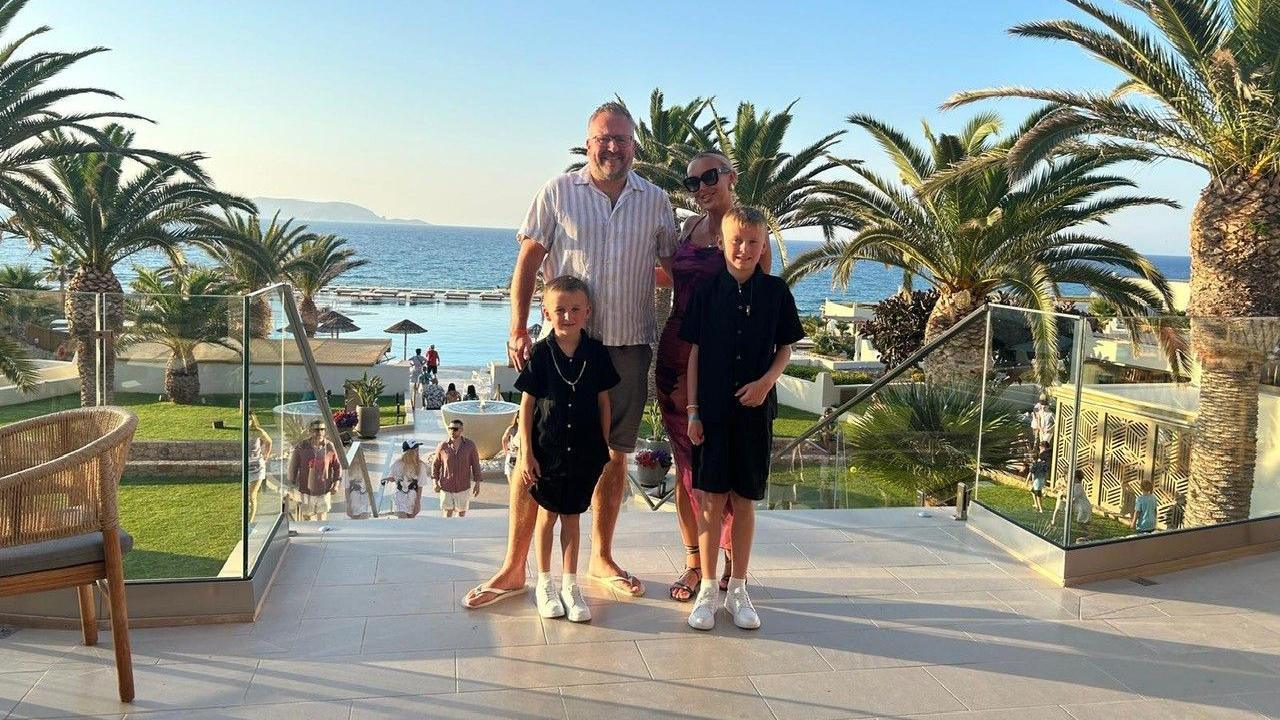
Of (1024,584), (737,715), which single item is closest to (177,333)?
(737,715)

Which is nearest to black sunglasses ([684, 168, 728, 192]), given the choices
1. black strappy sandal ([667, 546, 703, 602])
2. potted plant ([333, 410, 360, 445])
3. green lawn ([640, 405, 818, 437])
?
black strappy sandal ([667, 546, 703, 602])

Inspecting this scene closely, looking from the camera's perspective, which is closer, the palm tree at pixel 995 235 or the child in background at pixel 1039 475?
the child in background at pixel 1039 475

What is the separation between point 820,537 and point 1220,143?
618 cm

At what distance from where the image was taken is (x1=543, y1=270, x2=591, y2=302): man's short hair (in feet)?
12.3

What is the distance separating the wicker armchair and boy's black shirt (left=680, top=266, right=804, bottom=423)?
2.09m

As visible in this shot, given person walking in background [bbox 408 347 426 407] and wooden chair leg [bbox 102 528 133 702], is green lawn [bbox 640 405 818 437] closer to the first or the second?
person walking in background [bbox 408 347 426 407]

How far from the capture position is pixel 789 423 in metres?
20.9

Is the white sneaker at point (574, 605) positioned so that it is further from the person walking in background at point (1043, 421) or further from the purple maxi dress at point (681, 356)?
the person walking in background at point (1043, 421)

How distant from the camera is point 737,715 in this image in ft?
10.3

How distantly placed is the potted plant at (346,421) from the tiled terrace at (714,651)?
1353 centimetres

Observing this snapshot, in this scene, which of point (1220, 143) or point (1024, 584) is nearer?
point (1024, 584)

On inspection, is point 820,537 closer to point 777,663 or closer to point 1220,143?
point 777,663

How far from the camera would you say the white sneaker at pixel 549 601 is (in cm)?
391

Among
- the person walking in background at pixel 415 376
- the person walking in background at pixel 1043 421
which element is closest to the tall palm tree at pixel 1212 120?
the person walking in background at pixel 1043 421
